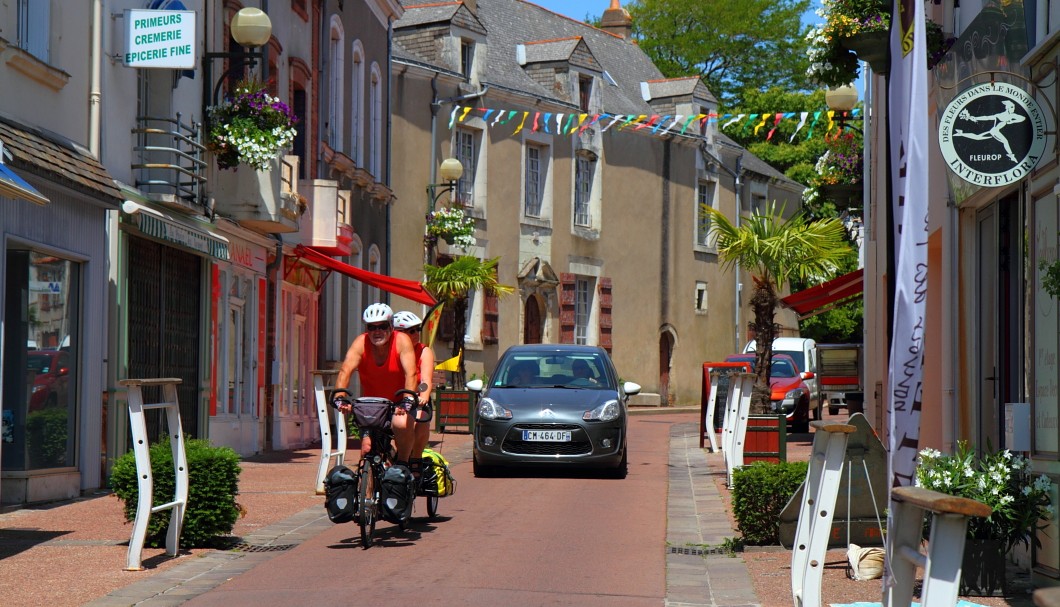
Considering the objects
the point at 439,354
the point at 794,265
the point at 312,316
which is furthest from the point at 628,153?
the point at 794,265

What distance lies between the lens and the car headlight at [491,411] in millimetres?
15281

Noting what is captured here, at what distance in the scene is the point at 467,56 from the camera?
34781mm

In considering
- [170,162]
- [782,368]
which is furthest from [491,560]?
[782,368]

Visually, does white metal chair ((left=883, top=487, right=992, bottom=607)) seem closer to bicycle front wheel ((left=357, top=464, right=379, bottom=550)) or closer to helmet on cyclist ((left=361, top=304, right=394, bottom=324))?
bicycle front wheel ((left=357, top=464, right=379, bottom=550))

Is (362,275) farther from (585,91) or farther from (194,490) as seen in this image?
(585,91)

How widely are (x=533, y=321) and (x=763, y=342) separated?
18.8m

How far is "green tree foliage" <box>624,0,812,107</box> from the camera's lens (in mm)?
53438

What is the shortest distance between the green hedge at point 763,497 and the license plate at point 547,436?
5.29m

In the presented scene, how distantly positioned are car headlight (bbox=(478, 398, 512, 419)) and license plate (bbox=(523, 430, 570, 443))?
0.92 feet

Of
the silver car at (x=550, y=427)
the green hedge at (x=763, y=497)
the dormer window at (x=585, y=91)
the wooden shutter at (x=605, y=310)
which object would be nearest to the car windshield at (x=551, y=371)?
the silver car at (x=550, y=427)

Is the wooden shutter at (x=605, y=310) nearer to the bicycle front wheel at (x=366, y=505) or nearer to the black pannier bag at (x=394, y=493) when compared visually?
the black pannier bag at (x=394, y=493)

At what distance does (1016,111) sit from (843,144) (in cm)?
1339

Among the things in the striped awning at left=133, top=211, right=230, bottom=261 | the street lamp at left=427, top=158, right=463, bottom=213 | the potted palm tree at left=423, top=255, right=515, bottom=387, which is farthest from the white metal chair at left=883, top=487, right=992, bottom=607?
the street lamp at left=427, top=158, right=463, bottom=213

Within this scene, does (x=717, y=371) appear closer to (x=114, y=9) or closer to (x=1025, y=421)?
(x=114, y=9)
